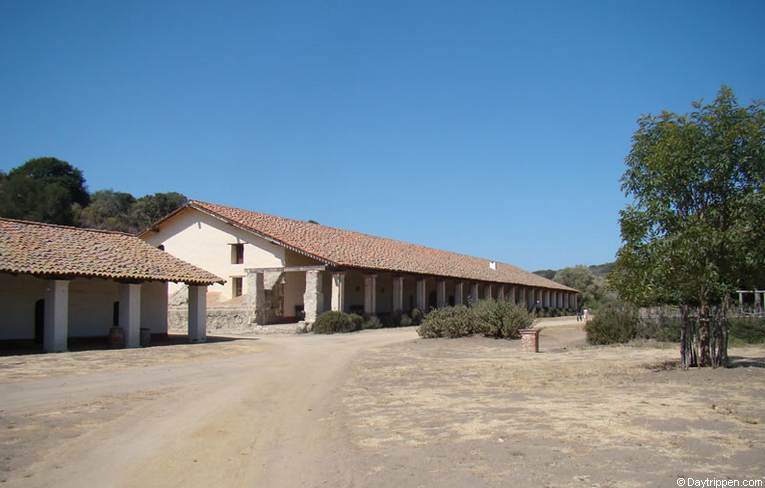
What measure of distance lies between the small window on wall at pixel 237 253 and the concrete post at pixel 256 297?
11.5 ft

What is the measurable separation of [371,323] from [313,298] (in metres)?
3.57

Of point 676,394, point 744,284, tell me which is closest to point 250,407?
point 676,394

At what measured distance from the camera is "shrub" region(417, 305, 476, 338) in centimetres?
2420

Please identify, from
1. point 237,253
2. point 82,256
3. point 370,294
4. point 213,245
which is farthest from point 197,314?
point 213,245

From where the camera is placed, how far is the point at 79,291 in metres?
23.9

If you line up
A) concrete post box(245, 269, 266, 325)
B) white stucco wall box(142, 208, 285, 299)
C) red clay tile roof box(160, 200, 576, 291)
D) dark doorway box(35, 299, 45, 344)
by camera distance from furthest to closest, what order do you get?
white stucco wall box(142, 208, 285, 299) < red clay tile roof box(160, 200, 576, 291) < concrete post box(245, 269, 266, 325) < dark doorway box(35, 299, 45, 344)

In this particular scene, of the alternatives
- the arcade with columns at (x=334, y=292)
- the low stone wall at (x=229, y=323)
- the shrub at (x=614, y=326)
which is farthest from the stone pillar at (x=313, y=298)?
the shrub at (x=614, y=326)

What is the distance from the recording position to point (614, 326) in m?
22.1

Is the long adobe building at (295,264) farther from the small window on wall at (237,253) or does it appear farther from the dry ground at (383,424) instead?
the dry ground at (383,424)

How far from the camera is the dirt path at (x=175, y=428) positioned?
623 cm

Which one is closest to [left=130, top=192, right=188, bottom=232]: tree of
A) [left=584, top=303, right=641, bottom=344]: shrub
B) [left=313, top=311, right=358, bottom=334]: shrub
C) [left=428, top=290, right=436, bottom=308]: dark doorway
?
[left=428, top=290, right=436, bottom=308]: dark doorway

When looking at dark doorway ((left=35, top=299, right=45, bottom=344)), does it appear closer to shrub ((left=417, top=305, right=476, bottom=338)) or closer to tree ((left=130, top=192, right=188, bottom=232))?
shrub ((left=417, top=305, right=476, bottom=338))

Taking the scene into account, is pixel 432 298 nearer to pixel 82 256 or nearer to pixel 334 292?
pixel 334 292

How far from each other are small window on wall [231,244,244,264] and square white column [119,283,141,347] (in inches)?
571
